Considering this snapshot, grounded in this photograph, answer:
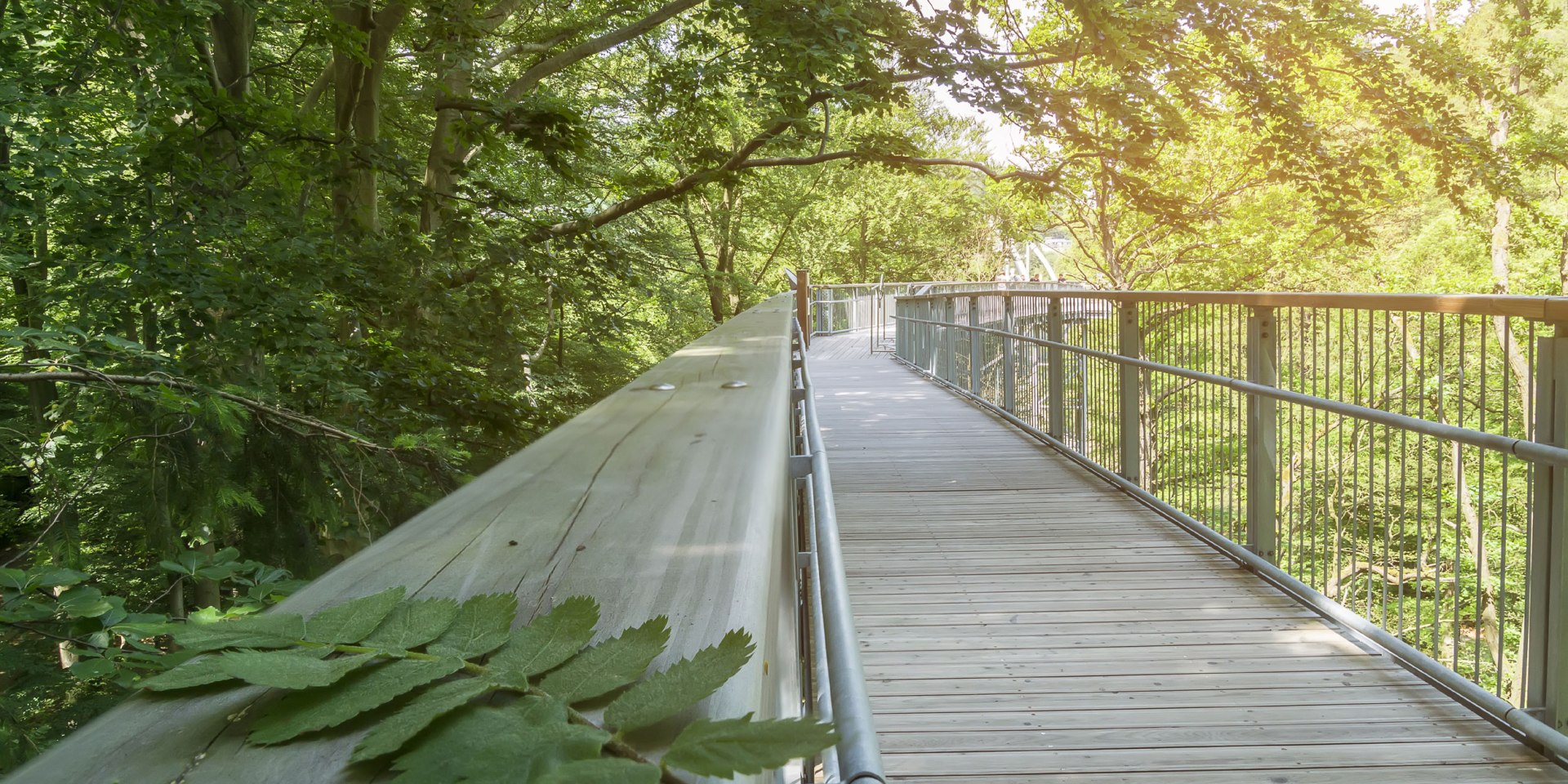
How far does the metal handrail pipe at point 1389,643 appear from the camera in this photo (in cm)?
311

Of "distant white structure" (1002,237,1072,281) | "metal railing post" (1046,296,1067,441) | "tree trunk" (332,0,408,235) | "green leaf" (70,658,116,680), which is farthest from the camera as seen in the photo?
"distant white structure" (1002,237,1072,281)

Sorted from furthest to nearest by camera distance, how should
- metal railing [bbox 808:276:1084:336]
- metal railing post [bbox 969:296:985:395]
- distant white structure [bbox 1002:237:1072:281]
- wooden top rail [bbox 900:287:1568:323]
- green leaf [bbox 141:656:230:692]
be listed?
1. distant white structure [bbox 1002:237:1072:281]
2. metal railing [bbox 808:276:1084:336]
3. metal railing post [bbox 969:296:985:395]
4. wooden top rail [bbox 900:287:1568:323]
5. green leaf [bbox 141:656:230:692]

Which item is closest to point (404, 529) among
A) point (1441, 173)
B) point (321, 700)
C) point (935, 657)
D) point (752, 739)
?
point (321, 700)

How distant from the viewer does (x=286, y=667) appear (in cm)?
57

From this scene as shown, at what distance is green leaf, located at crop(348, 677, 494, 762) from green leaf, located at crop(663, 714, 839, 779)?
13 cm

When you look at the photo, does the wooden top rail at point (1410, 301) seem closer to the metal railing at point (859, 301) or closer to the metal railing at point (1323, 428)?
the metal railing at point (1323, 428)

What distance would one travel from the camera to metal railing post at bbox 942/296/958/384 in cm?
1299

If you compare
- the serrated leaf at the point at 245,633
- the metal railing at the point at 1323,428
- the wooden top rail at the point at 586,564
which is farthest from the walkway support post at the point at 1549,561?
the serrated leaf at the point at 245,633

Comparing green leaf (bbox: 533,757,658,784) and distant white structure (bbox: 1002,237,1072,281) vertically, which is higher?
distant white structure (bbox: 1002,237,1072,281)

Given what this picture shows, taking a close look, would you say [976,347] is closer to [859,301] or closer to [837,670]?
[837,670]

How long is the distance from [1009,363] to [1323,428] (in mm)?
4053

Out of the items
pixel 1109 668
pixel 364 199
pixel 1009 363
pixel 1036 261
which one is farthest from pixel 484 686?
pixel 1036 261

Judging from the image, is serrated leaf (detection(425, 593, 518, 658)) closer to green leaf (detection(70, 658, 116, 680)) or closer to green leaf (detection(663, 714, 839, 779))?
green leaf (detection(663, 714, 839, 779))

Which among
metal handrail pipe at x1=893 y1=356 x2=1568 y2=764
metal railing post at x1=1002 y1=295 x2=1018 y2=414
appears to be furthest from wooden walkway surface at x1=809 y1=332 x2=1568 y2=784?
metal railing post at x1=1002 y1=295 x2=1018 y2=414
